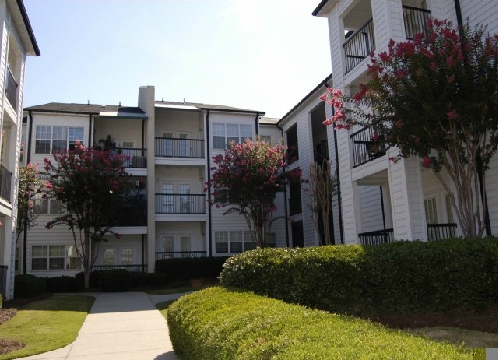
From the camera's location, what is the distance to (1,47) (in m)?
14.8

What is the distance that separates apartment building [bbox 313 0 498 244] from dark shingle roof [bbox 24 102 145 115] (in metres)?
14.9

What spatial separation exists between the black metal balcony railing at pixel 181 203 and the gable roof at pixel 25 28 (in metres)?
10.4

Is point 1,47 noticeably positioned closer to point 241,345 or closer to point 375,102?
point 375,102

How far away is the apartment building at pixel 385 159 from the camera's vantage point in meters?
12.2

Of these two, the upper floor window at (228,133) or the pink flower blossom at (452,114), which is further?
the upper floor window at (228,133)

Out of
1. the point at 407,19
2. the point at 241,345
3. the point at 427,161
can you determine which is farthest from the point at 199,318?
the point at 407,19

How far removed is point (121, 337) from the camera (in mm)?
9938

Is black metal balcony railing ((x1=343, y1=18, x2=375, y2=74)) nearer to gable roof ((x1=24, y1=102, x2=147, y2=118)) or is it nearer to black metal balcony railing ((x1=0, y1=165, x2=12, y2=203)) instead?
black metal balcony railing ((x1=0, y1=165, x2=12, y2=203))

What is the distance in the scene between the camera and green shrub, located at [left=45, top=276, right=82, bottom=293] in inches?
871

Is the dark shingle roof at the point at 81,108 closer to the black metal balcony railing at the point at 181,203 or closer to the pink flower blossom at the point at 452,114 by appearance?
the black metal balcony railing at the point at 181,203

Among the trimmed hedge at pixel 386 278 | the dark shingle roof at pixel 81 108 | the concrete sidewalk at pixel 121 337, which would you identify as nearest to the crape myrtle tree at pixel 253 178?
the dark shingle roof at pixel 81 108

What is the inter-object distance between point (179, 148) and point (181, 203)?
3.33 m

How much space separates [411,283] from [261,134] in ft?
69.9

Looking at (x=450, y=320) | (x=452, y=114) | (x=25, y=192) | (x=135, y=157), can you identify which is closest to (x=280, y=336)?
(x=450, y=320)
